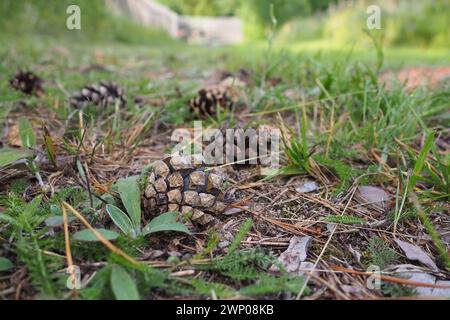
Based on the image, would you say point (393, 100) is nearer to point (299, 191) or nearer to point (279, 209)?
point (299, 191)

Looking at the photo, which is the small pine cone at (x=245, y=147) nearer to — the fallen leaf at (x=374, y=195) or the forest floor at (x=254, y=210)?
the forest floor at (x=254, y=210)

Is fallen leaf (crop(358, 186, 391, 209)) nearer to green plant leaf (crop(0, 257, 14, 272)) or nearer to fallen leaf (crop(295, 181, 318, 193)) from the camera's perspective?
fallen leaf (crop(295, 181, 318, 193))

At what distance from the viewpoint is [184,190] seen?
39.4 inches

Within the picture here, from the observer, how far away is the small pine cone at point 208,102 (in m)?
1.72

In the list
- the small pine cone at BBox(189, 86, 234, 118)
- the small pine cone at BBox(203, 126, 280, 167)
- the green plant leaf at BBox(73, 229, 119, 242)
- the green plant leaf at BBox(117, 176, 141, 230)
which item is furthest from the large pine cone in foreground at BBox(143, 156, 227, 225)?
the small pine cone at BBox(189, 86, 234, 118)

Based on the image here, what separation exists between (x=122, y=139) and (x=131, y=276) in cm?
83

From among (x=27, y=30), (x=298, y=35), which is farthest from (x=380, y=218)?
(x=298, y=35)

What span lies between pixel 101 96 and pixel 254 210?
1046 millimetres

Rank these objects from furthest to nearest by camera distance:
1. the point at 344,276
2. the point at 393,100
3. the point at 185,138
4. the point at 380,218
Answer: the point at 393,100
the point at 185,138
the point at 380,218
the point at 344,276

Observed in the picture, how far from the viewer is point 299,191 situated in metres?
1.22

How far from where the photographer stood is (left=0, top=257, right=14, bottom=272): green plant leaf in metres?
0.78

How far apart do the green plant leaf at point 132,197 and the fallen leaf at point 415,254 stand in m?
0.69

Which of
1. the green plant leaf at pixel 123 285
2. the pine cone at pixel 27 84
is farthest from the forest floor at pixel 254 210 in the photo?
the pine cone at pixel 27 84
